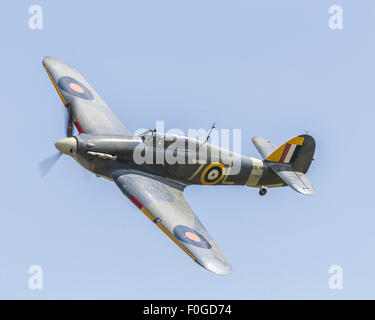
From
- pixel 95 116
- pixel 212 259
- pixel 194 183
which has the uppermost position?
pixel 95 116

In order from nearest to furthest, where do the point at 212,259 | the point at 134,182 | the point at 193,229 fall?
the point at 212,259 → the point at 193,229 → the point at 134,182

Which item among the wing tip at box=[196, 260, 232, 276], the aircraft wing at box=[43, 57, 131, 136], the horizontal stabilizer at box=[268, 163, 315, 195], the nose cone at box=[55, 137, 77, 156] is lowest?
the wing tip at box=[196, 260, 232, 276]

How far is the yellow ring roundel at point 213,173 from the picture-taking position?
2707 cm

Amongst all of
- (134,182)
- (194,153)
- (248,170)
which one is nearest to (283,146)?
(248,170)

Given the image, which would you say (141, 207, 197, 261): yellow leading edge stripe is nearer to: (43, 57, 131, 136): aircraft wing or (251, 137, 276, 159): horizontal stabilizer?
(43, 57, 131, 136): aircraft wing

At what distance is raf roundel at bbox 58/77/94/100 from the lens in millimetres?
29405

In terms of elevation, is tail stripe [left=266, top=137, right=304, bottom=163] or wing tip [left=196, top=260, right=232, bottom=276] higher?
tail stripe [left=266, top=137, right=304, bottom=163]

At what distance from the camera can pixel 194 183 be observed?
27.1 m

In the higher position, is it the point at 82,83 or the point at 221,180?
the point at 82,83

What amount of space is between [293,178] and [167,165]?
481 cm

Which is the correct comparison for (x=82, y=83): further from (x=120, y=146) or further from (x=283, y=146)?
(x=283, y=146)

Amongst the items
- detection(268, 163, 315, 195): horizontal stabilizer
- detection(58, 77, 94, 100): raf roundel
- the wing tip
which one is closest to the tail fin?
detection(268, 163, 315, 195): horizontal stabilizer

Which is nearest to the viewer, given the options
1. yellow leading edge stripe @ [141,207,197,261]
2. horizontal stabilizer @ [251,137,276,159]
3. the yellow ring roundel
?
yellow leading edge stripe @ [141,207,197,261]

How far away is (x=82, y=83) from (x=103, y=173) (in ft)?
19.1
